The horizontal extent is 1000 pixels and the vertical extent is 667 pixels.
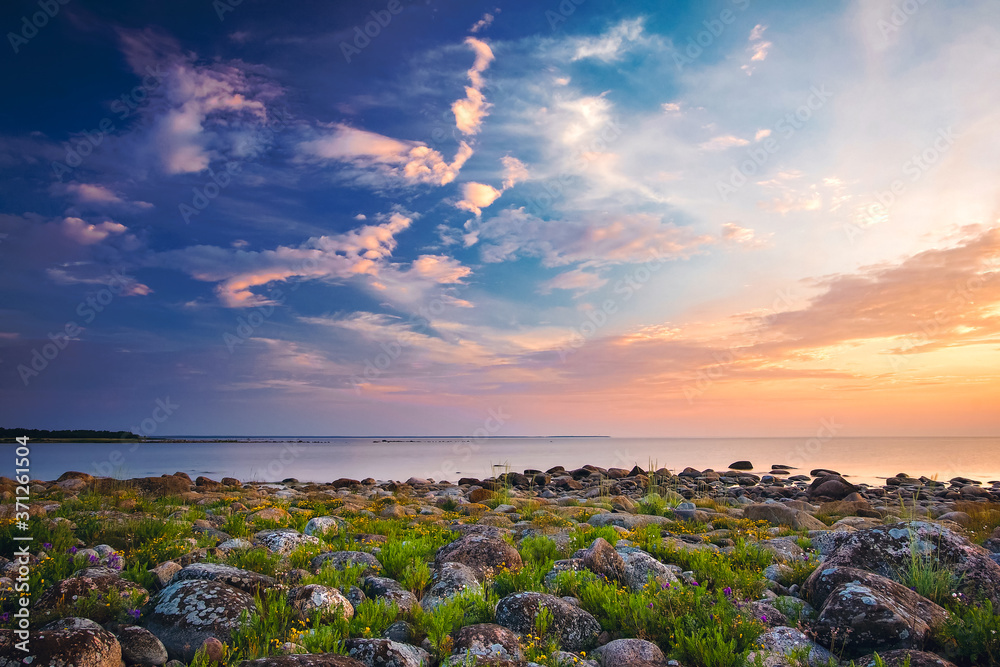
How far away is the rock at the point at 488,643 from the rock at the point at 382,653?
0.41 meters

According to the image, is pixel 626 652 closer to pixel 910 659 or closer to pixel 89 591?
pixel 910 659

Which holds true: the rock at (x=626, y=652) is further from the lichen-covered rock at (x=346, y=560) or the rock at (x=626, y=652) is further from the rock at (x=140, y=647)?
the rock at (x=140, y=647)

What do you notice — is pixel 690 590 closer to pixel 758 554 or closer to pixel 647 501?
pixel 758 554

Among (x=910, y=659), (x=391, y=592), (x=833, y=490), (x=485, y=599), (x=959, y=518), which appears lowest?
(x=833, y=490)

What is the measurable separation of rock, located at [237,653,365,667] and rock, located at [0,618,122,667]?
1271 mm

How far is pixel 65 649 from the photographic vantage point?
446 cm

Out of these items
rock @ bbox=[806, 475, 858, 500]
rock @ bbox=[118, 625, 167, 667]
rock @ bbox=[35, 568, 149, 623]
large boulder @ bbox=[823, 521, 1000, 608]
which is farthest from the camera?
rock @ bbox=[806, 475, 858, 500]

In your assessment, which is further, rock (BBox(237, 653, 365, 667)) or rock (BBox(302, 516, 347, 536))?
rock (BBox(302, 516, 347, 536))

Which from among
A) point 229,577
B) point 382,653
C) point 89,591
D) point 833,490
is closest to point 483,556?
point 382,653

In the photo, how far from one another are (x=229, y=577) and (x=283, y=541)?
2.39 metres

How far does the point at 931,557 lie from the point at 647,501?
10.8 meters

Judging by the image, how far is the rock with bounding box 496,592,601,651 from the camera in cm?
591

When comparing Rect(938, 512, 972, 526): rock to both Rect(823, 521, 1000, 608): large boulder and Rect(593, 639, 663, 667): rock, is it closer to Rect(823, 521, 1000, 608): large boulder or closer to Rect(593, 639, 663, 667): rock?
Rect(823, 521, 1000, 608): large boulder

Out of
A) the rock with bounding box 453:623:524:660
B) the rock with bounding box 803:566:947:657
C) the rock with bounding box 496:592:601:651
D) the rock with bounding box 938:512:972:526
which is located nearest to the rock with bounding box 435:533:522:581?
the rock with bounding box 496:592:601:651
